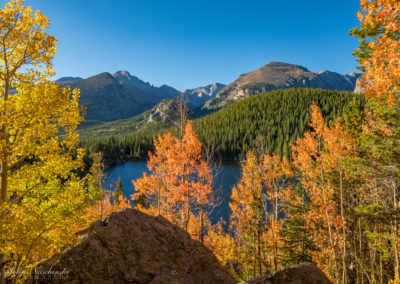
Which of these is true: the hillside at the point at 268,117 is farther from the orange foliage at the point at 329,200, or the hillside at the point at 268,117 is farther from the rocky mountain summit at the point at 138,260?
the rocky mountain summit at the point at 138,260

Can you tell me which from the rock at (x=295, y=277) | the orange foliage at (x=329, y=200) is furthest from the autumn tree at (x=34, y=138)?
the orange foliage at (x=329, y=200)

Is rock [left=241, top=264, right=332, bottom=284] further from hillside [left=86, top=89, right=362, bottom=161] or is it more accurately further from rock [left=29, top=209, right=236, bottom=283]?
hillside [left=86, top=89, right=362, bottom=161]

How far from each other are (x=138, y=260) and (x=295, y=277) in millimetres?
6292

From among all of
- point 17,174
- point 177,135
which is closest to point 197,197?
point 177,135

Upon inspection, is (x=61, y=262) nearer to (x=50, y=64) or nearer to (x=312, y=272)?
(x=50, y=64)

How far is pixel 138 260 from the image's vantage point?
→ 8.45 meters

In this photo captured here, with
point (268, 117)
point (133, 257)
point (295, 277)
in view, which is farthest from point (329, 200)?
point (268, 117)

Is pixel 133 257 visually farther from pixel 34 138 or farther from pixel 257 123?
pixel 257 123

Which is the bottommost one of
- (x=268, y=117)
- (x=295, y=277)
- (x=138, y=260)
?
(x=138, y=260)

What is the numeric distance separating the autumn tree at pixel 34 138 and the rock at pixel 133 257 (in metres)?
1.61

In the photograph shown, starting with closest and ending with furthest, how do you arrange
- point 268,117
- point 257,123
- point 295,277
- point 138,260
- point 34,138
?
1. point 34,138
2. point 295,277
3. point 138,260
4. point 257,123
5. point 268,117

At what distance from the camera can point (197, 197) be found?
14.9 meters

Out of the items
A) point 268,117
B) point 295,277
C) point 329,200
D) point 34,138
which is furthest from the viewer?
point 268,117

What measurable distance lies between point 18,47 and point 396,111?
15.6 m
